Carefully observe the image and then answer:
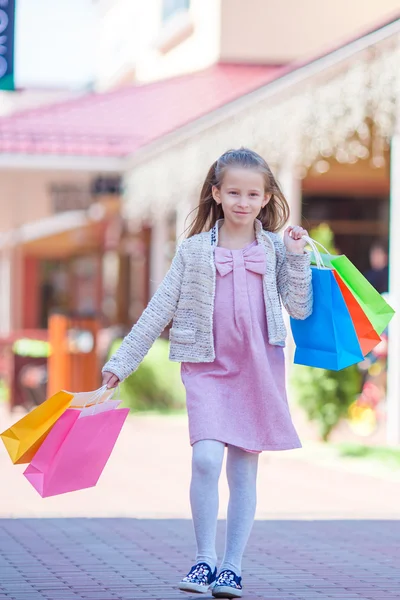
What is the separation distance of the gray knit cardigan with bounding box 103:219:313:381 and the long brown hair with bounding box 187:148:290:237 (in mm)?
164

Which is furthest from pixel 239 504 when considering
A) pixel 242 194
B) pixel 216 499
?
pixel 242 194

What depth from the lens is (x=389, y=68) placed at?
8.96 metres

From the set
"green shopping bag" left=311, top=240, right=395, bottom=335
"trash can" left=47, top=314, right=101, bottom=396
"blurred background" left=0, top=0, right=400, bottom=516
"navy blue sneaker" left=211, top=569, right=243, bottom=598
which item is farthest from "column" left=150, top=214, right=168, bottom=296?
"navy blue sneaker" left=211, top=569, right=243, bottom=598

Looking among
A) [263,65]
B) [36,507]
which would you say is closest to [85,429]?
[36,507]

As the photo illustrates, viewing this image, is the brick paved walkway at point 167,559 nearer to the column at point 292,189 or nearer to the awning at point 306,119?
the awning at point 306,119

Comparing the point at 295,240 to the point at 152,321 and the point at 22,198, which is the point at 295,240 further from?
Result: the point at 22,198

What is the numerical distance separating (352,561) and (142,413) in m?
8.86

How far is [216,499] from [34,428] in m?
0.73

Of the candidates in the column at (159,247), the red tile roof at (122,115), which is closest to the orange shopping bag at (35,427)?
the column at (159,247)

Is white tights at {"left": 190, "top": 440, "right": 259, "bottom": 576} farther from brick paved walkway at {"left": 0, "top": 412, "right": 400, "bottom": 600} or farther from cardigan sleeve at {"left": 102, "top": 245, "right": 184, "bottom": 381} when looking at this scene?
cardigan sleeve at {"left": 102, "top": 245, "right": 184, "bottom": 381}

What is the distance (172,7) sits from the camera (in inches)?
866

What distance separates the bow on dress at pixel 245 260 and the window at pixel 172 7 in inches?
662

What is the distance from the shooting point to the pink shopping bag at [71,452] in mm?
4547

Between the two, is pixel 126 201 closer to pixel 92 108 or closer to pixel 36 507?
pixel 92 108
